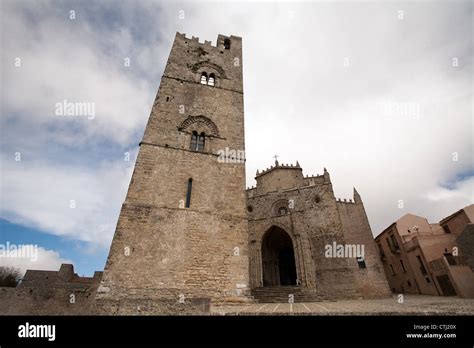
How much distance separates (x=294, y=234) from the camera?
52.7 feet

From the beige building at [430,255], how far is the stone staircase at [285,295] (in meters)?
8.10

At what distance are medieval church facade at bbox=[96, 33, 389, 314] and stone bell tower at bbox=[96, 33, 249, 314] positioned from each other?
3 cm

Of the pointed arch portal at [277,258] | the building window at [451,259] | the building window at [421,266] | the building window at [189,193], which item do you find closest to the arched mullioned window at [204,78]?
the building window at [189,193]

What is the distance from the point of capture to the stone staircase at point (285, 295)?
41.3ft

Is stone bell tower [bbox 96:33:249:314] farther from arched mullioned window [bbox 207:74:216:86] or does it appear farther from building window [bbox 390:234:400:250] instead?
building window [bbox 390:234:400:250]

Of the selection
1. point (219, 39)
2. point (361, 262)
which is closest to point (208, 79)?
point (219, 39)

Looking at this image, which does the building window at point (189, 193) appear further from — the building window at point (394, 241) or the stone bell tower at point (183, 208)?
the building window at point (394, 241)

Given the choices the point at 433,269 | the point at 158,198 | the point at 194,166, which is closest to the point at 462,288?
the point at 433,269

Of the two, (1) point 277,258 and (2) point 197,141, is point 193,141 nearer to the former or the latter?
(2) point 197,141

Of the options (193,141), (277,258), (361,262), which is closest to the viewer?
(193,141)

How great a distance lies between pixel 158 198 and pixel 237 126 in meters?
5.51

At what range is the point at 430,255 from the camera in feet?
55.0

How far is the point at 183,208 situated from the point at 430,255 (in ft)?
64.5
